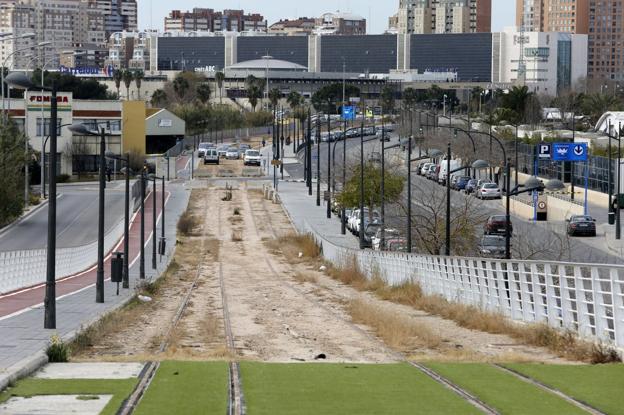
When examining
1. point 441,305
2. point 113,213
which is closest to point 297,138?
point 113,213

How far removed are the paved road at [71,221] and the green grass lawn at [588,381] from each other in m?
50.9

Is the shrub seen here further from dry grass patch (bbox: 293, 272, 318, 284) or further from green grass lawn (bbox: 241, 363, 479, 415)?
dry grass patch (bbox: 293, 272, 318, 284)

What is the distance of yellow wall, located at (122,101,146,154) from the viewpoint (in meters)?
125

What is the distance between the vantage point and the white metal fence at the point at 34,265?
4116 cm

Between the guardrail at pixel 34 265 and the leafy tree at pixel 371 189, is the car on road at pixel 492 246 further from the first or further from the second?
the leafy tree at pixel 371 189

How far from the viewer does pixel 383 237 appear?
60969 mm

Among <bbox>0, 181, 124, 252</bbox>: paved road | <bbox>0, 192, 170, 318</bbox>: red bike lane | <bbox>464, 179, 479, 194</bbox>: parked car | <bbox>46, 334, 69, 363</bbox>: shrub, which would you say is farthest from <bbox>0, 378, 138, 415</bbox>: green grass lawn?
<bbox>464, 179, 479, 194</bbox>: parked car

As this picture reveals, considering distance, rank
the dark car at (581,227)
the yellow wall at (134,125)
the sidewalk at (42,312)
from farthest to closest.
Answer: the yellow wall at (134,125), the dark car at (581,227), the sidewalk at (42,312)

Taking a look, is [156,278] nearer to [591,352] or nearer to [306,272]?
[306,272]

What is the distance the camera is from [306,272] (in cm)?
5778

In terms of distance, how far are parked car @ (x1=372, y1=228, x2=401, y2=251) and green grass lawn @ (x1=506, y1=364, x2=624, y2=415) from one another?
42.3m

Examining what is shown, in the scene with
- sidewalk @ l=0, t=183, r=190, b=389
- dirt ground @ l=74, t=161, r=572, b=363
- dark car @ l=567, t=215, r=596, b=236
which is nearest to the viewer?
sidewalk @ l=0, t=183, r=190, b=389

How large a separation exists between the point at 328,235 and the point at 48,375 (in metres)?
56.0

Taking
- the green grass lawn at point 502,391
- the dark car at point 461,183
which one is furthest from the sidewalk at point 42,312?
the dark car at point 461,183
